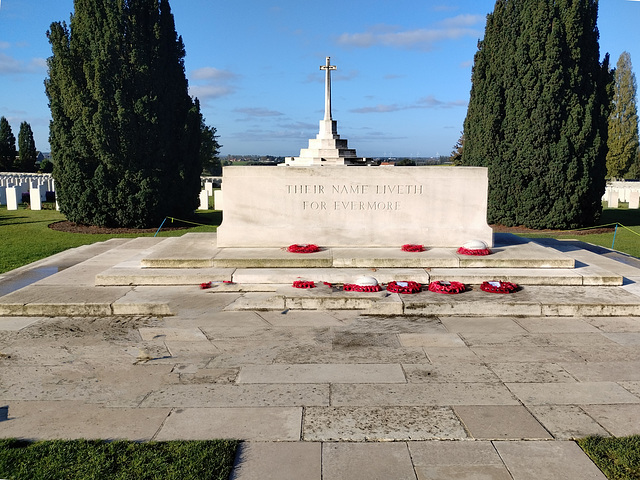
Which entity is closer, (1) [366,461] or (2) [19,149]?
(1) [366,461]

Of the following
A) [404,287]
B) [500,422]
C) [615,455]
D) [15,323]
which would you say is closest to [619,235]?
[404,287]

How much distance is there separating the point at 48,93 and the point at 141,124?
4180mm

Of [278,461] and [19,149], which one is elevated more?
[19,149]

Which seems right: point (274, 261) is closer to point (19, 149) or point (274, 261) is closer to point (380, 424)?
point (380, 424)

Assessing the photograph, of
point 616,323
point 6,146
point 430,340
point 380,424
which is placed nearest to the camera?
point 380,424

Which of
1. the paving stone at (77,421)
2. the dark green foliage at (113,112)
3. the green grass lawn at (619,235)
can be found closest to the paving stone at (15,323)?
the paving stone at (77,421)

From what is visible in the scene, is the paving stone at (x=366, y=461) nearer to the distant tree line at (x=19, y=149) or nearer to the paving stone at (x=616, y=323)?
the paving stone at (x=616, y=323)

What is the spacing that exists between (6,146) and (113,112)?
4209 centimetres

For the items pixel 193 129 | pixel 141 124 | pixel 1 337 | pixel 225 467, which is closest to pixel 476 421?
pixel 225 467

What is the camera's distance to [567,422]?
4527 millimetres

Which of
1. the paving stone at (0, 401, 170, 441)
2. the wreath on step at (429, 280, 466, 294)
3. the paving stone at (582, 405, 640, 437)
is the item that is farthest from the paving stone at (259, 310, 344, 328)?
the paving stone at (582, 405, 640, 437)

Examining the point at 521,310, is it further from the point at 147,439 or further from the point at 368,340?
the point at 147,439

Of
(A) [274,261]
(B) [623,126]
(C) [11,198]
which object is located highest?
(B) [623,126]

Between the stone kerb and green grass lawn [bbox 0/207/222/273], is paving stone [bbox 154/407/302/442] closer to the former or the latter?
the stone kerb
